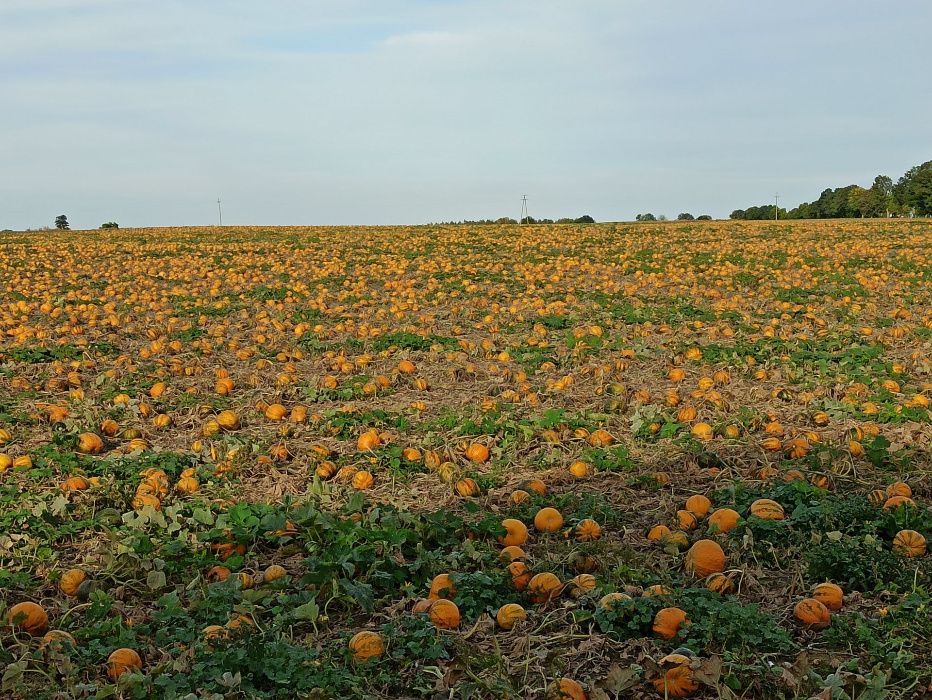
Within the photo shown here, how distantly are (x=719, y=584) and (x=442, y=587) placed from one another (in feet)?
4.24

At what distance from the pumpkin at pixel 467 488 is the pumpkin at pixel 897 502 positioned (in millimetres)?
2335

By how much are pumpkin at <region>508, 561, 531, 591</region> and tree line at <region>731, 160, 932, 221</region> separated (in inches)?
2873

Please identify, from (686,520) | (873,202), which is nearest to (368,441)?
(686,520)

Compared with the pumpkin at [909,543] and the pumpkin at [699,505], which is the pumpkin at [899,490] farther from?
the pumpkin at [699,505]

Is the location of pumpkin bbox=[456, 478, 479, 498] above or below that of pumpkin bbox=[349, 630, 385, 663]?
above

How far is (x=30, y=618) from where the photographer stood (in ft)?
11.6

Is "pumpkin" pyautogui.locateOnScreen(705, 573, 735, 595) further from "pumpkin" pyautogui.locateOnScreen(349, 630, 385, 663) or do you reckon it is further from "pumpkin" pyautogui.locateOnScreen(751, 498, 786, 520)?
"pumpkin" pyautogui.locateOnScreen(349, 630, 385, 663)

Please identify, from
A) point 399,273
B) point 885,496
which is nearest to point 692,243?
point 399,273

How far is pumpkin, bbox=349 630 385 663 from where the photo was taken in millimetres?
3225

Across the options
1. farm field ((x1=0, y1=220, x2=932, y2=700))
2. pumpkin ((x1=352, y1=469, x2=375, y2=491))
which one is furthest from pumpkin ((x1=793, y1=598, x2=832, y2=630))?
pumpkin ((x1=352, y1=469, x2=375, y2=491))

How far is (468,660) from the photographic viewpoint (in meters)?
3.19

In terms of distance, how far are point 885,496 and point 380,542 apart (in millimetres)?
2886

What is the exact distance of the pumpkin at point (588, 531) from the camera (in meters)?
4.24

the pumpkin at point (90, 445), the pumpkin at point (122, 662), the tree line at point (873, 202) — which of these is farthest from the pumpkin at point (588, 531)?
the tree line at point (873, 202)
